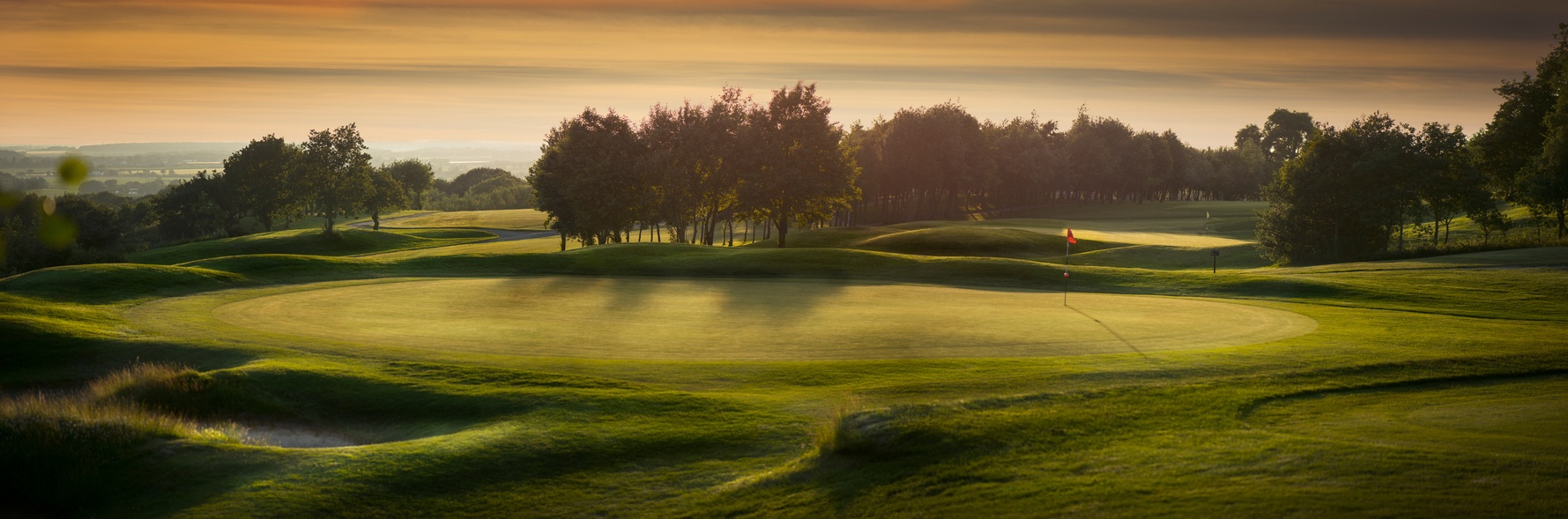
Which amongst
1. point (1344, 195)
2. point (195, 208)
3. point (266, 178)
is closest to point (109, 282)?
A: point (1344, 195)

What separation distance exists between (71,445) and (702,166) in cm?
5932

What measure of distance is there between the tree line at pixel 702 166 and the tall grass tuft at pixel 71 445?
52.0m

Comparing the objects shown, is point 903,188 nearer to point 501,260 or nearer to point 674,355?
point 501,260

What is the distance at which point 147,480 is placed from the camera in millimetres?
11188

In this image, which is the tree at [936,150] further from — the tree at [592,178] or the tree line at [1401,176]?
the tree line at [1401,176]

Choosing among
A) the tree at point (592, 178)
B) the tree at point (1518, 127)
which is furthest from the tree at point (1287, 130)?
the tree at point (592, 178)

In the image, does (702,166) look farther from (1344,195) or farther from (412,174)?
(412,174)

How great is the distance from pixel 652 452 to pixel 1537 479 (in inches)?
379

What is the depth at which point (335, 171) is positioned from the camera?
88688 millimetres

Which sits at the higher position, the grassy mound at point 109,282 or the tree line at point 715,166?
the tree line at point 715,166

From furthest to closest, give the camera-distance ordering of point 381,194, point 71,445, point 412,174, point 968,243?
point 412,174 → point 381,194 → point 968,243 → point 71,445

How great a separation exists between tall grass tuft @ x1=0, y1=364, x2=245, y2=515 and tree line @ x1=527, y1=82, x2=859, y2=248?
2046 inches

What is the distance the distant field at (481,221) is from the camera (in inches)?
4253

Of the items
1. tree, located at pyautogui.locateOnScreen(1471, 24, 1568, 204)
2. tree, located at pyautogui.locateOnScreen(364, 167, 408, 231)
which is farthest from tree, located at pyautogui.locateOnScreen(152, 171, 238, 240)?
tree, located at pyautogui.locateOnScreen(1471, 24, 1568, 204)
